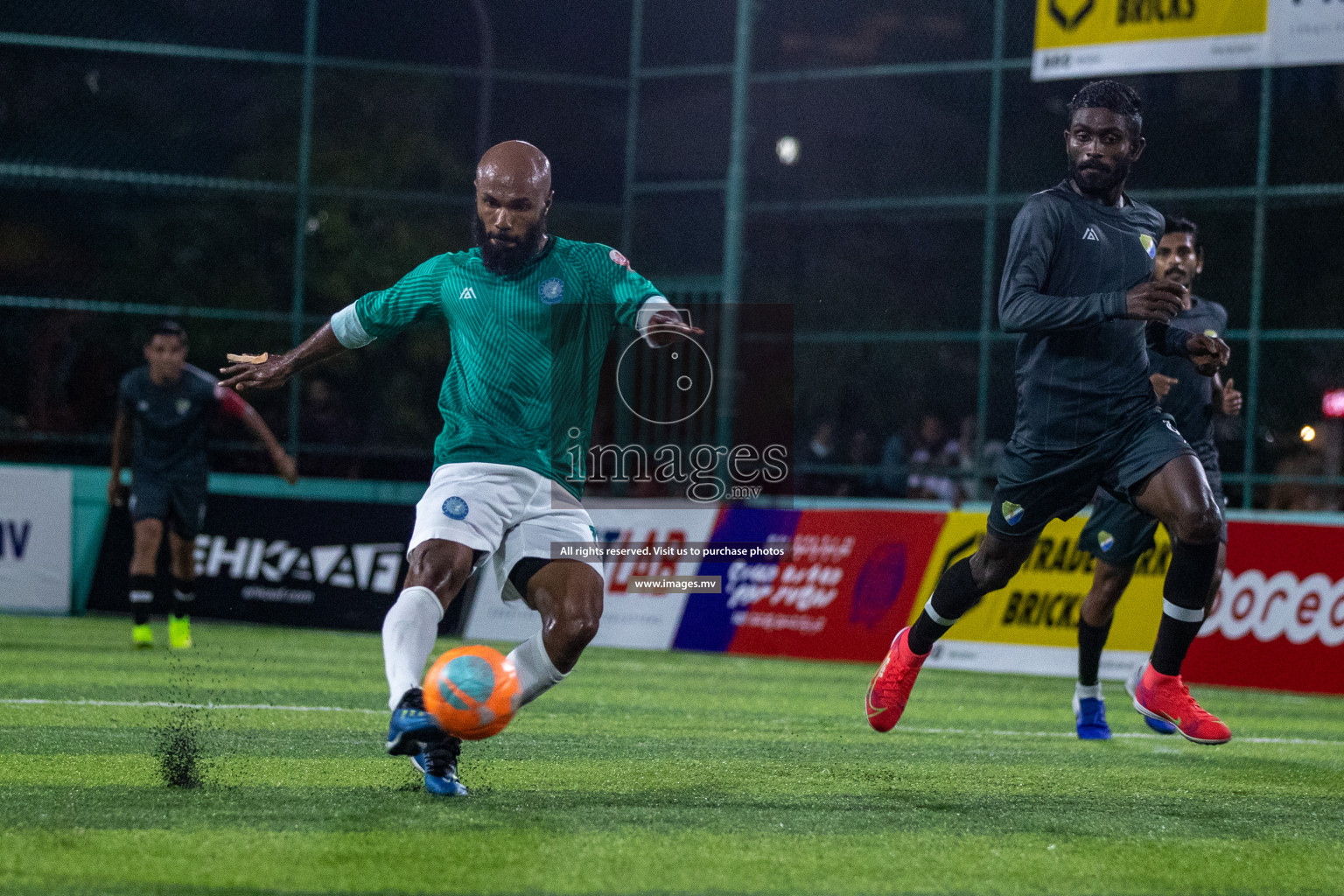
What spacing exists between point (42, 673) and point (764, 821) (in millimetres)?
5939

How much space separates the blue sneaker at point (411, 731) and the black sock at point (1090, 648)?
4092 millimetres

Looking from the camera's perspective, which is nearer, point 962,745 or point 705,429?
point 962,745

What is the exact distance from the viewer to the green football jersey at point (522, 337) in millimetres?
5309

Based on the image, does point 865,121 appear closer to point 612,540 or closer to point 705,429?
point 705,429

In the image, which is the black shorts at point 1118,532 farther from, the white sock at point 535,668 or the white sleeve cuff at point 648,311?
the white sock at point 535,668

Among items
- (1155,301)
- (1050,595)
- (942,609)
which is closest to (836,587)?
(1050,595)

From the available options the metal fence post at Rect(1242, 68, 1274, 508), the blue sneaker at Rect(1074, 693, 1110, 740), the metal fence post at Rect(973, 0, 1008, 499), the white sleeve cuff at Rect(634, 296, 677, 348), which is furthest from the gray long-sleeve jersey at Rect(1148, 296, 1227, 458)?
the metal fence post at Rect(973, 0, 1008, 499)

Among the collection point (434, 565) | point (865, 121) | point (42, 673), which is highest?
point (865, 121)

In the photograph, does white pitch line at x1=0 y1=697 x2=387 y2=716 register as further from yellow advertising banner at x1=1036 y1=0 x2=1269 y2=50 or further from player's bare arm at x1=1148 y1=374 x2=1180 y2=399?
yellow advertising banner at x1=1036 y1=0 x2=1269 y2=50

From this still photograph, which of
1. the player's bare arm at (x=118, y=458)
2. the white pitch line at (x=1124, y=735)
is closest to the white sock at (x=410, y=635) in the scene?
the white pitch line at (x=1124, y=735)

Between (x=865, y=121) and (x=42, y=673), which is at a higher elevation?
(x=865, y=121)

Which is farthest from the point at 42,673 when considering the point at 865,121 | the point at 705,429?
the point at 865,121

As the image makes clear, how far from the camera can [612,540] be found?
13.8 m

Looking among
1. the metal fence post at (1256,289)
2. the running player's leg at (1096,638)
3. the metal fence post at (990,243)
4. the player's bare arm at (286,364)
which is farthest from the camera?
the metal fence post at (990,243)
